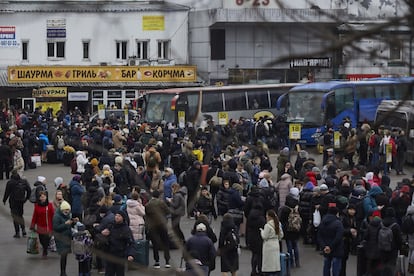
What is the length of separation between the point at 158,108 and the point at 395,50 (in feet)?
113

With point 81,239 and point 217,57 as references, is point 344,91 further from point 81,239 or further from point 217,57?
point 81,239

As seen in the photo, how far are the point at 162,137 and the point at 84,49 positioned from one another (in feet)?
52.2

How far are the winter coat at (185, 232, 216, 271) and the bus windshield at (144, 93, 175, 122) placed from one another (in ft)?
81.1

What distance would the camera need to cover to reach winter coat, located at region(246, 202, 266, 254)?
14.5 m

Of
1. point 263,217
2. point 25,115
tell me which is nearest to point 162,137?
point 25,115

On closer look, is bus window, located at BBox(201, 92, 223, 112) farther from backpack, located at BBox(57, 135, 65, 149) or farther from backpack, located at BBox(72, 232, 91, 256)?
backpack, located at BBox(72, 232, 91, 256)

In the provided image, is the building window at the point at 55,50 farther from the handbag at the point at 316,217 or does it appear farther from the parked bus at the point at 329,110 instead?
the handbag at the point at 316,217

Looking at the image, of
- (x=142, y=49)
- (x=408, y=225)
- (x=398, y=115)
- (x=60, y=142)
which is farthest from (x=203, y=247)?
(x=142, y=49)

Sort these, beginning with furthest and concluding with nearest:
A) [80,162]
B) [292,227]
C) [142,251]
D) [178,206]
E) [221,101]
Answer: [221,101]
[80,162]
[292,227]
[142,251]
[178,206]

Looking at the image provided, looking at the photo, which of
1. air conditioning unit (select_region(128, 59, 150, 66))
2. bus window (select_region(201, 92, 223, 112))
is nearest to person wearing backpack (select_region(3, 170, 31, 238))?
bus window (select_region(201, 92, 223, 112))

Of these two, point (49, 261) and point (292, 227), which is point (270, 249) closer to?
point (292, 227)

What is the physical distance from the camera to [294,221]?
602 inches

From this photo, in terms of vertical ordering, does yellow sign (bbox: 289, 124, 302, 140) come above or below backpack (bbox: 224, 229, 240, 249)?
above

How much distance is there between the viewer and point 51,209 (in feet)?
52.2
